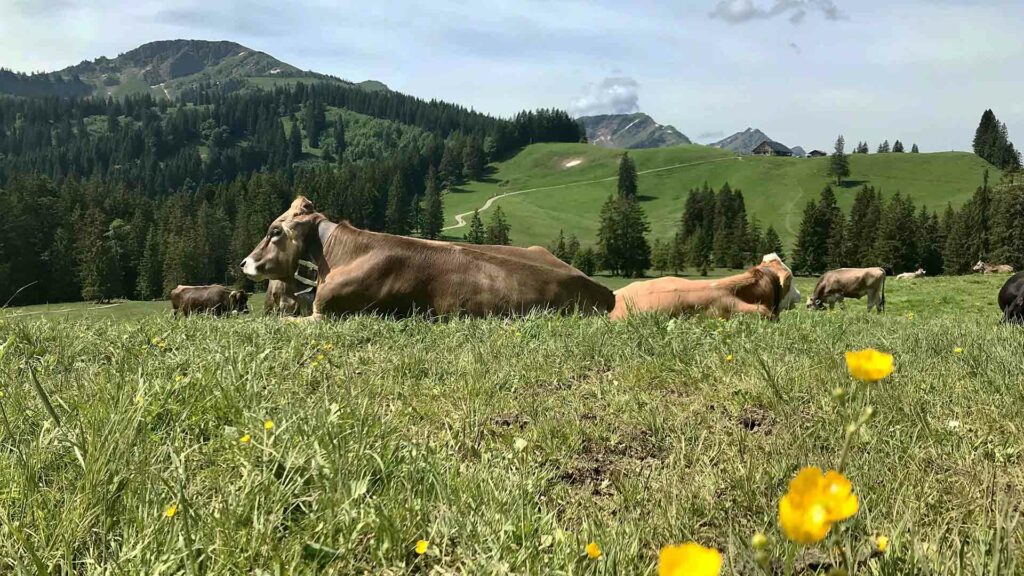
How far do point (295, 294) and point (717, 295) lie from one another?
262 inches

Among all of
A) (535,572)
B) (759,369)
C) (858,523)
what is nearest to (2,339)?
(535,572)

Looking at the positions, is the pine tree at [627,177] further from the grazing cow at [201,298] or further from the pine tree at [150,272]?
the grazing cow at [201,298]

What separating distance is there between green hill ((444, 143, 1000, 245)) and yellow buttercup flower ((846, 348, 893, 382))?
13658 cm

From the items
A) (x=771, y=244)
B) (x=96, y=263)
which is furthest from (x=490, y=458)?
(x=771, y=244)

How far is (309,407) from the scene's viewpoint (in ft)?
9.54

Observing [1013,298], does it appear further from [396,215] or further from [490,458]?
[396,215]

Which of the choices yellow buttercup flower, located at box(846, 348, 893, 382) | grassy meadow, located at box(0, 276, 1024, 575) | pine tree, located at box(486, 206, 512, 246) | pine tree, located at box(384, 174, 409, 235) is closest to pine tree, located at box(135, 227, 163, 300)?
pine tree, located at box(384, 174, 409, 235)

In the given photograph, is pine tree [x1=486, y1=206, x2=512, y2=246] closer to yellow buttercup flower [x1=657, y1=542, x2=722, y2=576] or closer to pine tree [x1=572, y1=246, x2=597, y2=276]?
pine tree [x1=572, y1=246, x2=597, y2=276]

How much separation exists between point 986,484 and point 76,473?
336 cm

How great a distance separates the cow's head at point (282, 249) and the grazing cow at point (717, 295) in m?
5.01

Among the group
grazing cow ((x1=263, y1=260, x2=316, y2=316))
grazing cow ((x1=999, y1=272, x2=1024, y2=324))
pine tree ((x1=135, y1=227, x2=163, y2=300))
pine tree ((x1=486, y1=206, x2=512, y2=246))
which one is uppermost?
grazing cow ((x1=263, y1=260, x2=316, y2=316))

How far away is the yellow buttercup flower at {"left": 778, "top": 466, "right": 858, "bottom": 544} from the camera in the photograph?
3.32 ft

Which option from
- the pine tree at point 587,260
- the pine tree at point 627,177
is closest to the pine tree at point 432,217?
the pine tree at point 587,260

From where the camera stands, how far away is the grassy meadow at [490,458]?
1.90 meters
